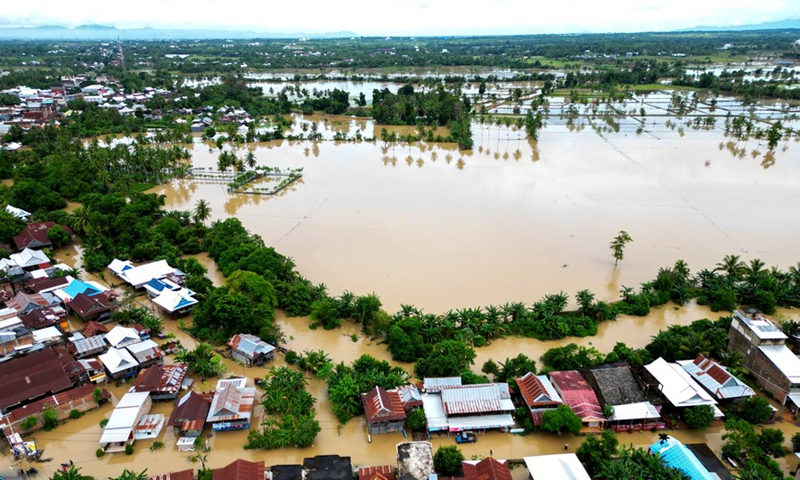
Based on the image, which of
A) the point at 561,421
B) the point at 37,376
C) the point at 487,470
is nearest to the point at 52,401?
the point at 37,376

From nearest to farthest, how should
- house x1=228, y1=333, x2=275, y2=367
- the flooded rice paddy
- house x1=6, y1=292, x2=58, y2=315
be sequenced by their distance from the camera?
the flooded rice paddy, house x1=228, y1=333, x2=275, y2=367, house x1=6, y1=292, x2=58, y2=315

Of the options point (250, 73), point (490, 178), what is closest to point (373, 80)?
point (250, 73)

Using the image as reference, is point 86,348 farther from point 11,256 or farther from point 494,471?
point 494,471

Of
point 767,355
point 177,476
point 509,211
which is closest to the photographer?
point 177,476

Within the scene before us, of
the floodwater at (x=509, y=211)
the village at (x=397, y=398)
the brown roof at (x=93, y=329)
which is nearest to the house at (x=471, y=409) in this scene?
the village at (x=397, y=398)

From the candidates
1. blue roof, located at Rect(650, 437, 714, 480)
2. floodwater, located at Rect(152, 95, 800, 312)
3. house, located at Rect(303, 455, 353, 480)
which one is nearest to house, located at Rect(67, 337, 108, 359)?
floodwater, located at Rect(152, 95, 800, 312)

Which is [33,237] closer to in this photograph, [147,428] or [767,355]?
[147,428]

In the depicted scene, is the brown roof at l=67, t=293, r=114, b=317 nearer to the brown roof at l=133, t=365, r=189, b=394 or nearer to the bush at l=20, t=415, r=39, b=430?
the brown roof at l=133, t=365, r=189, b=394
